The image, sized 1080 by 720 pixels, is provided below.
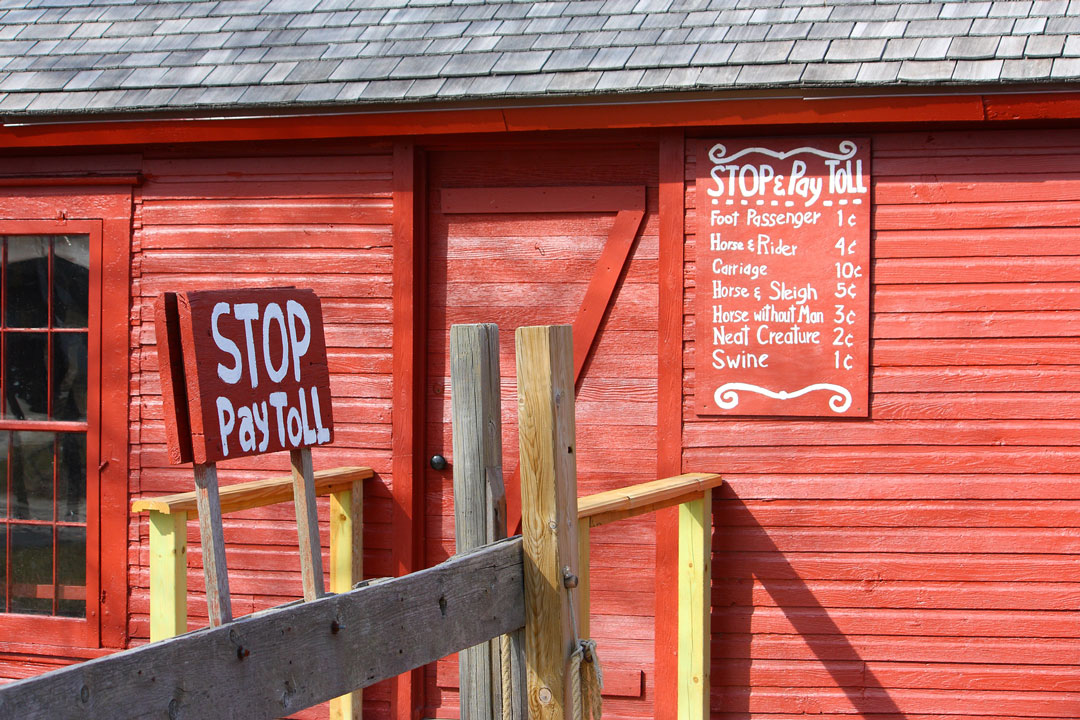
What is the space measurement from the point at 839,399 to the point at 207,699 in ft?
11.6

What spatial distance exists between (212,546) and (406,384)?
10.3ft

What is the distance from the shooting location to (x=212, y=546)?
2283mm

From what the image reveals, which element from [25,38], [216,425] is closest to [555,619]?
[216,425]

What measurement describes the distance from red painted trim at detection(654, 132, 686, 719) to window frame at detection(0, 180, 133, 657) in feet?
8.62

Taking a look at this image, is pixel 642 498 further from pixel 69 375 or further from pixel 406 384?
pixel 69 375

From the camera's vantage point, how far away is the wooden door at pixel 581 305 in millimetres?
5301

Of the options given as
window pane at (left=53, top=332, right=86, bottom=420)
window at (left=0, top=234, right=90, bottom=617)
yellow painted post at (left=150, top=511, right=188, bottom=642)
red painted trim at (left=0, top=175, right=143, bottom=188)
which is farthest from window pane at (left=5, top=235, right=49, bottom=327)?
yellow painted post at (left=150, top=511, right=188, bottom=642)

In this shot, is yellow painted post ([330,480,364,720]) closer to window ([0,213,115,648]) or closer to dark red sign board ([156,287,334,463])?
window ([0,213,115,648])

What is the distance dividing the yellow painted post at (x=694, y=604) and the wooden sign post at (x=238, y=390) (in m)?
2.49

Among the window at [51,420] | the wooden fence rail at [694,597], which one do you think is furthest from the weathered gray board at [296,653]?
the window at [51,420]

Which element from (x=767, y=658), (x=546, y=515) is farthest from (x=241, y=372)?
(x=767, y=658)

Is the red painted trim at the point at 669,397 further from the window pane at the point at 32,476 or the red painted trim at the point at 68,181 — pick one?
the window pane at the point at 32,476

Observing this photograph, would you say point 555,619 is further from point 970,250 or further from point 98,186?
point 98,186

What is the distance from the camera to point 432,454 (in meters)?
5.51
